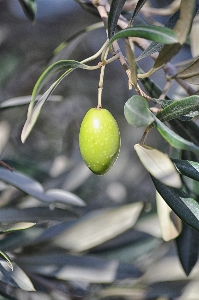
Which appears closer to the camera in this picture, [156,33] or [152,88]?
[156,33]

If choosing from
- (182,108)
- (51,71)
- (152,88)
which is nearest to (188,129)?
(152,88)

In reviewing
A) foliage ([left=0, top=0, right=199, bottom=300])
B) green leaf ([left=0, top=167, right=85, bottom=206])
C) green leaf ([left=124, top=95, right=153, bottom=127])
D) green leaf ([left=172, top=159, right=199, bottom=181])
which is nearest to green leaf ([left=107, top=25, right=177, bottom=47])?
green leaf ([left=124, top=95, right=153, bottom=127])

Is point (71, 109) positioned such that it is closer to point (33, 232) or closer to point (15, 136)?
point (15, 136)

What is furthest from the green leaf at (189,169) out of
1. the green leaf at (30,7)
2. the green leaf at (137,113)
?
the green leaf at (30,7)

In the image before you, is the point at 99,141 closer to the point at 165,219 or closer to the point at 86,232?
the point at 165,219

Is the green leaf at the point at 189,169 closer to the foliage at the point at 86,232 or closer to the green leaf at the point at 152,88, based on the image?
the foliage at the point at 86,232

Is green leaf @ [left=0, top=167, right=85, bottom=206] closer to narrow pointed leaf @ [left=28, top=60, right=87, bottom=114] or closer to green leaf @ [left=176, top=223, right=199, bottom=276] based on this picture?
green leaf @ [left=176, top=223, right=199, bottom=276]

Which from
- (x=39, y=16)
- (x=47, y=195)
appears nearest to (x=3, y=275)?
(x=47, y=195)
